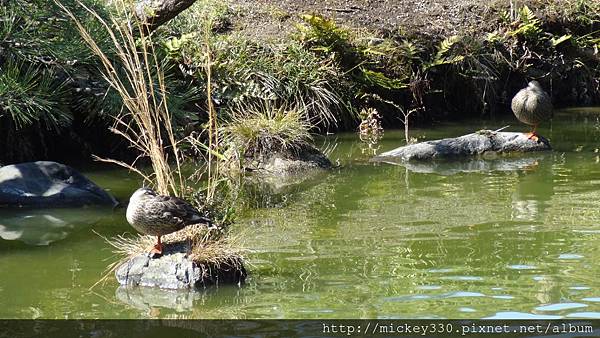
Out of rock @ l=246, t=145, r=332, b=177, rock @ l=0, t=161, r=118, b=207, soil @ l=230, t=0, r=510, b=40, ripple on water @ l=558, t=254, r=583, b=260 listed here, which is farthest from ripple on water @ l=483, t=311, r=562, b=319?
soil @ l=230, t=0, r=510, b=40

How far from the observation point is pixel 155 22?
11.0 meters

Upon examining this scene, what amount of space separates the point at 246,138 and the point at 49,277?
15.5 ft

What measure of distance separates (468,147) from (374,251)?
4749 millimetres

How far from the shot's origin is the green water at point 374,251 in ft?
→ 20.2

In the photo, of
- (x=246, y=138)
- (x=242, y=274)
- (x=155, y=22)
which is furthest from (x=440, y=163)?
(x=242, y=274)

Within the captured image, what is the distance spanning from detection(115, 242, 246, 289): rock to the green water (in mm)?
96

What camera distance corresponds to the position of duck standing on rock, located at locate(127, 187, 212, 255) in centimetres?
639

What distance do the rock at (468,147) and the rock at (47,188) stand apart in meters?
3.70

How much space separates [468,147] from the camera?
11.9 m

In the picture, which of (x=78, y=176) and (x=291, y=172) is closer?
(x=78, y=176)

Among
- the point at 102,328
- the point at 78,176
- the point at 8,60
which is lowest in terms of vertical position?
the point at 102,328

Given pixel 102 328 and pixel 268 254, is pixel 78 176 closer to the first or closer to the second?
pixel 268 254

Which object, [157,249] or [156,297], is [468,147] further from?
[156,297]

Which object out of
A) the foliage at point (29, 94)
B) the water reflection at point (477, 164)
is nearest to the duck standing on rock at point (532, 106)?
the water reflection at point (477, 164)
